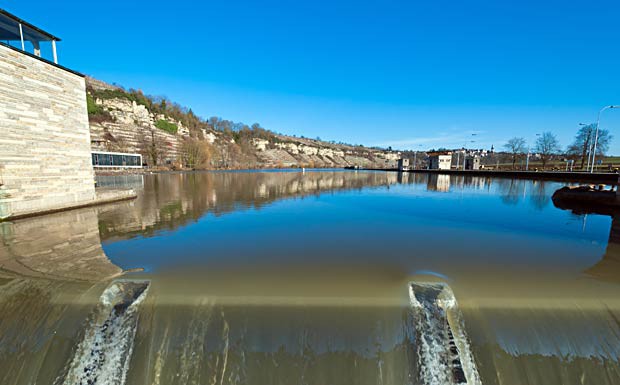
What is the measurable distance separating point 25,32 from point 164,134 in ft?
332

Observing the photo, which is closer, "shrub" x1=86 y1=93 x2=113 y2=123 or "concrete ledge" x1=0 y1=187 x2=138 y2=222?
"concrete ledge" x1=0 y1=187 x2=138 y2=222

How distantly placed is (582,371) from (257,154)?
6088 inches

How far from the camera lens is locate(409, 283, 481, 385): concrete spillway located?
4.55 meters

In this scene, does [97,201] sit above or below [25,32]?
below

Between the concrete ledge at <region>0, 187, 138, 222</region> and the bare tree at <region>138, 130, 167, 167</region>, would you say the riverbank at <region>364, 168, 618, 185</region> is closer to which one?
the concrete ledge at <region>0, 187, 138, 222</region>

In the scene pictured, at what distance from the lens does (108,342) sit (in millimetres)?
4934

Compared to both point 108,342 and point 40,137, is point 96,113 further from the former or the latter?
point 108,342

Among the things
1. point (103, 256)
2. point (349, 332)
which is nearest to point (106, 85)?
point (103, 256)

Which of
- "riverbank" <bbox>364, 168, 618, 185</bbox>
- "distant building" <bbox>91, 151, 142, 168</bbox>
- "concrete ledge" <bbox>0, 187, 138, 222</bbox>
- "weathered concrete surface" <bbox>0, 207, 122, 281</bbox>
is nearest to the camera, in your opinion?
"weathered concrete surface" <bbox>0, 207, 122, 281</bbox>

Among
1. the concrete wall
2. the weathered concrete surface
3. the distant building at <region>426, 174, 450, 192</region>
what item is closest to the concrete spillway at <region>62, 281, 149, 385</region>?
the weathered concrete surface

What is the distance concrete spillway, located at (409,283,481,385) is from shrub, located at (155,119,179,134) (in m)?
125

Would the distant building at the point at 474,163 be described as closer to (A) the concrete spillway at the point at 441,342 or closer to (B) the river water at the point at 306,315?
(B) the river water at the point at 306,315

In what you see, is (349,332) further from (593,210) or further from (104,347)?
(593,210)

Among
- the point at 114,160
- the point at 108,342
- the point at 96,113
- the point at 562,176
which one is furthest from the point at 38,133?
the point at 96,113
